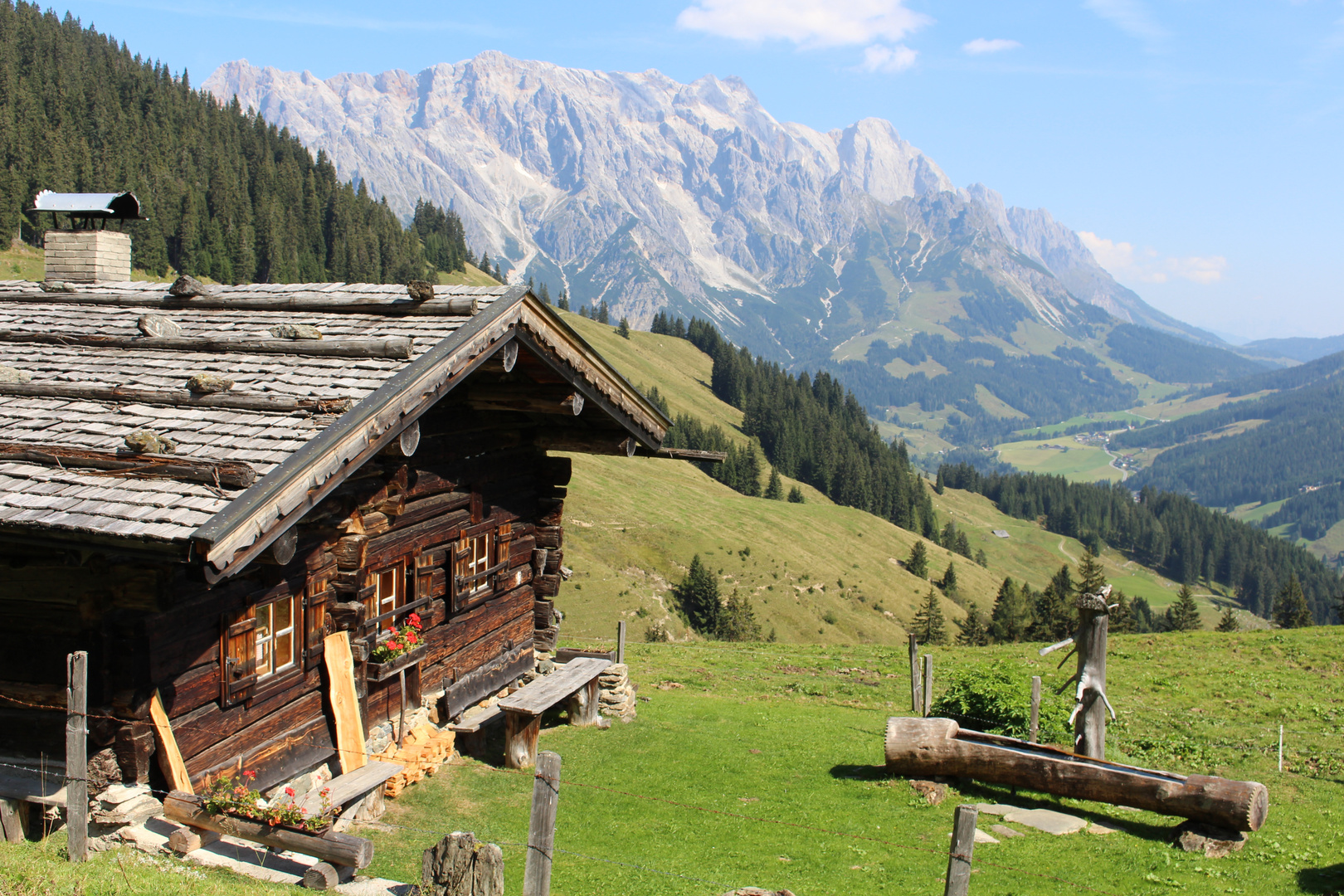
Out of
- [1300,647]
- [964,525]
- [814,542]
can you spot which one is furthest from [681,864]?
[964,525]

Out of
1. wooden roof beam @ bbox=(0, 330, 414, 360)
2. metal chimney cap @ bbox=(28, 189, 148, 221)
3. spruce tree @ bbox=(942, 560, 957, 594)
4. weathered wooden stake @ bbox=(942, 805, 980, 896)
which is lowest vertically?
spruce tree @ bbox=(942, 560, 957, 594)

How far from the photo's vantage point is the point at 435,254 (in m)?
176

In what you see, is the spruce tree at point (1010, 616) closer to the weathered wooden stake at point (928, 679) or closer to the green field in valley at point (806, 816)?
the green field in valley at point (806, 816)

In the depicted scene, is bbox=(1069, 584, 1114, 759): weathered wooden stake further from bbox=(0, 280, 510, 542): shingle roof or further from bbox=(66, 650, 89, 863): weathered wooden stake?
bbox=(66, 650, 89, 863): weathered wooden stake

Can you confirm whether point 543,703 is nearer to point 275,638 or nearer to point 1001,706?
point 275,638

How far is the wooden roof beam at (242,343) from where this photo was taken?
1117cm

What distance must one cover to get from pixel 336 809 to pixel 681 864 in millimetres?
4101

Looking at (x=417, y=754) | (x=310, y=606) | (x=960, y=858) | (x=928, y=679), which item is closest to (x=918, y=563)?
(x=928, y=679)

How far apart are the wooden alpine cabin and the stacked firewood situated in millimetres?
558

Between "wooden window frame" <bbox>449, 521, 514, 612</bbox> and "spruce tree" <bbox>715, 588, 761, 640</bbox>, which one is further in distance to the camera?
"spruce tree" <bbox>715, 588, 761, 640</bbox>

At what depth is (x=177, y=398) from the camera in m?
10.3

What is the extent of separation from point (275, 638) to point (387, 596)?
2.40 m

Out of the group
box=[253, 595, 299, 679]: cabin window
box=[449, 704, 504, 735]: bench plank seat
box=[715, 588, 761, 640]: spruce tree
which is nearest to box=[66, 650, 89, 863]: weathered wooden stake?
box=[253, 595, 299, 679]: cabin window

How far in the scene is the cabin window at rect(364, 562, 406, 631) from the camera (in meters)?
13.3
